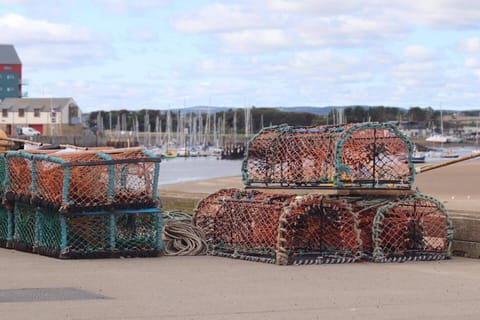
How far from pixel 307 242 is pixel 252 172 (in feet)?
5.77

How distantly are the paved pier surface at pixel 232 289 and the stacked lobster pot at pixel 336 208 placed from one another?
389mm

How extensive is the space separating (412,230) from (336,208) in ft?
3.81

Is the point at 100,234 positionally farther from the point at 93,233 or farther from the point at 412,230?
the point at 412,230

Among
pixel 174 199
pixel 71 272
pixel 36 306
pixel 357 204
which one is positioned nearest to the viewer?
pixel 36 306

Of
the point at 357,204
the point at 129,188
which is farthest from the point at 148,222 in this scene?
the point at 357,204

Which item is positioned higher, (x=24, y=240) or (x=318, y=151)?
(x=318, y=151)

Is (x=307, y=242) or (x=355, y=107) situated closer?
(x=307, y=242)

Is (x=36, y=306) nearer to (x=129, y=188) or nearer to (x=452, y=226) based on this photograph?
(x=129, y=188)

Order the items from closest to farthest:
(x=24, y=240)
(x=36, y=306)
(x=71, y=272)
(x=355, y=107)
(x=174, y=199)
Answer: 1. (x=36, y=306)
2. (x=71, y=272)
3. (x=24, y=240)
4. (x=174, y=199)
5. (x=355, y=107)

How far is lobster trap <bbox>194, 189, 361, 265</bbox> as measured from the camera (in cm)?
1273

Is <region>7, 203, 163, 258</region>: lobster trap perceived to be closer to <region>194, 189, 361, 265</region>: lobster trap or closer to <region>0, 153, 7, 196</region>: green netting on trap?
<region>0, 153, 7, 196</region>: green netting on trap

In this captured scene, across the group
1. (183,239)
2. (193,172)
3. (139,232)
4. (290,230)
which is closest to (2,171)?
(139,232)

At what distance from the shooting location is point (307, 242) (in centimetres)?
1326

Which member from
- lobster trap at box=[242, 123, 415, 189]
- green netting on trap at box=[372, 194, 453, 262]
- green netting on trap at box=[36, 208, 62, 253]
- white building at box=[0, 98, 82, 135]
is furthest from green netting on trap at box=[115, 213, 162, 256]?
white building at box=[0, 98, 82, 135]
